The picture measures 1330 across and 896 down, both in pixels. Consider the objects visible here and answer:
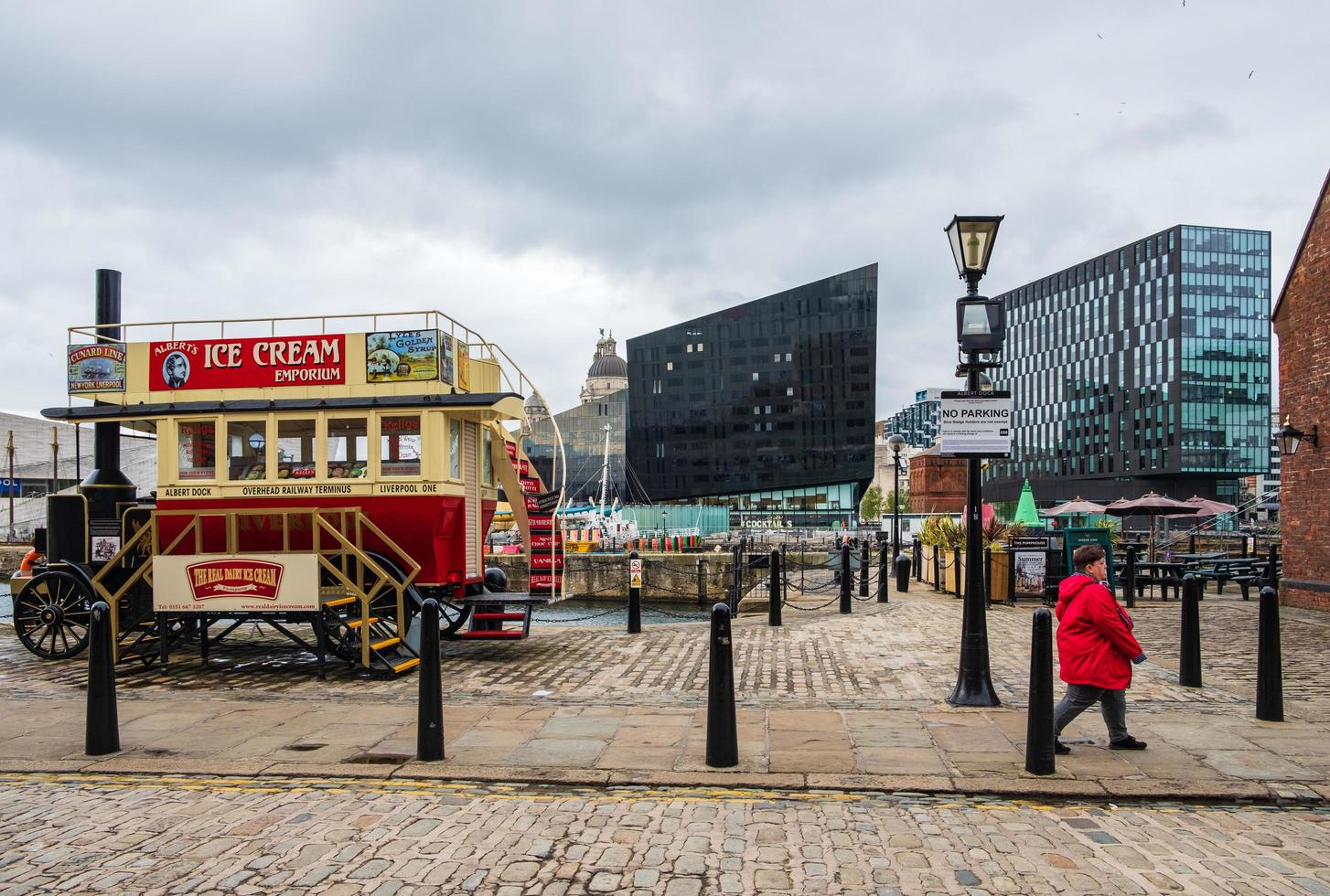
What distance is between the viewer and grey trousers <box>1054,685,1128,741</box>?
727 cm

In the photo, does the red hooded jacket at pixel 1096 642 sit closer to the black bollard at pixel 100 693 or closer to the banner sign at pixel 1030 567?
the black bollard at pixel 100 693

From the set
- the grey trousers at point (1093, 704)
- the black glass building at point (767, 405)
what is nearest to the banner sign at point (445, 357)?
the grey trousers at point (1093, 704)

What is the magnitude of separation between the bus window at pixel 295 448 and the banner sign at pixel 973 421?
7.77 m

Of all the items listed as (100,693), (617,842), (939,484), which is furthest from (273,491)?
(939,484)

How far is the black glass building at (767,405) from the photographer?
78375 mm

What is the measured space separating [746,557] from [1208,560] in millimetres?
21625

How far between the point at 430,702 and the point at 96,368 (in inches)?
318

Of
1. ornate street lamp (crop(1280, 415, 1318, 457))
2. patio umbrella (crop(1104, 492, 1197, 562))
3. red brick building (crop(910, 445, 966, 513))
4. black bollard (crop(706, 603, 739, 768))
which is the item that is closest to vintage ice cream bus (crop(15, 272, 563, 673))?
black bollard (crop(706, 603, 739, 768))

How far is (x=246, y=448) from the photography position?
39.9 ft

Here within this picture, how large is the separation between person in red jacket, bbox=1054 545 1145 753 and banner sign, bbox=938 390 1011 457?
6.11 feet

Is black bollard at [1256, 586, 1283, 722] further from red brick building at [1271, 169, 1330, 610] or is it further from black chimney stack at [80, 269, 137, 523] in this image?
black chimney stack at [80, 269, 137, 523]

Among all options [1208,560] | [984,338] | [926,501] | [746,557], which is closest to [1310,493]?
[1208,560]

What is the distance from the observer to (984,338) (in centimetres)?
895

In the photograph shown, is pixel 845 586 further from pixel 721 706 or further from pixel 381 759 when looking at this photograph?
pixel 381 759
